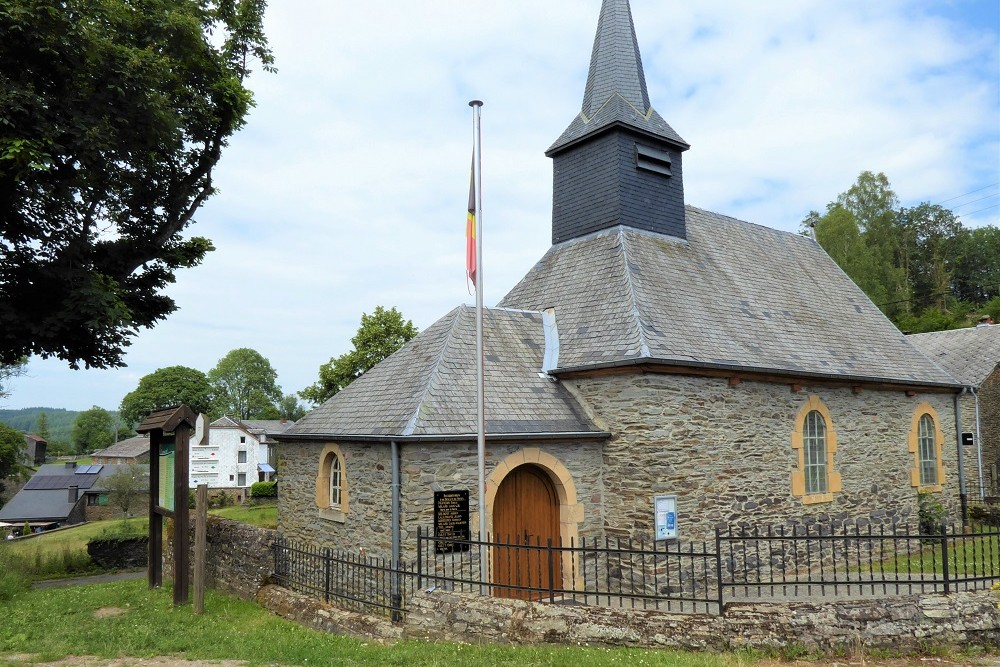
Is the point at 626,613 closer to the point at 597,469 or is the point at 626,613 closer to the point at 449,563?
the point at 449,563

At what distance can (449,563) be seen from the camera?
10703 mm

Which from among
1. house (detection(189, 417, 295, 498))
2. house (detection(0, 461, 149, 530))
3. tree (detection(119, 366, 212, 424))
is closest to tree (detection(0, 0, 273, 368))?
house (detection(0, 461, 149, 530))

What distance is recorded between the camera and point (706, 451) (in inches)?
492

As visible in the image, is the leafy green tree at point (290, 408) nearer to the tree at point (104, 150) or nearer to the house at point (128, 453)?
the house at point (128, 453)

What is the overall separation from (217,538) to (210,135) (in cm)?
894

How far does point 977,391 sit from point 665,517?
58.9 ft

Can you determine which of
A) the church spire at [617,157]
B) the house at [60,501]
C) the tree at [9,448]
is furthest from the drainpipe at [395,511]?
the house at [60,501]

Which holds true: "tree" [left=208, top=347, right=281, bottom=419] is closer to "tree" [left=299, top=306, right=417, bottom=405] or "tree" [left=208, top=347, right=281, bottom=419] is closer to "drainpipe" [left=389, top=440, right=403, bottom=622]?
"tree" [left=299, top=306, right=417, bottom=405]

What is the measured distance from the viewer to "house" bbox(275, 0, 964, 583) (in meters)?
11.5

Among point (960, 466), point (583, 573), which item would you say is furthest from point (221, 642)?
point (960, 466)

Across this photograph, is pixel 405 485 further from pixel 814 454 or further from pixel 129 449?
pixel 129 449

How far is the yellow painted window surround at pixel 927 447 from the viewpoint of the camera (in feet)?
57.3

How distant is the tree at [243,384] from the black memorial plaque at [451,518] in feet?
245

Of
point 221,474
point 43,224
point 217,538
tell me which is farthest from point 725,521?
point 221,474
